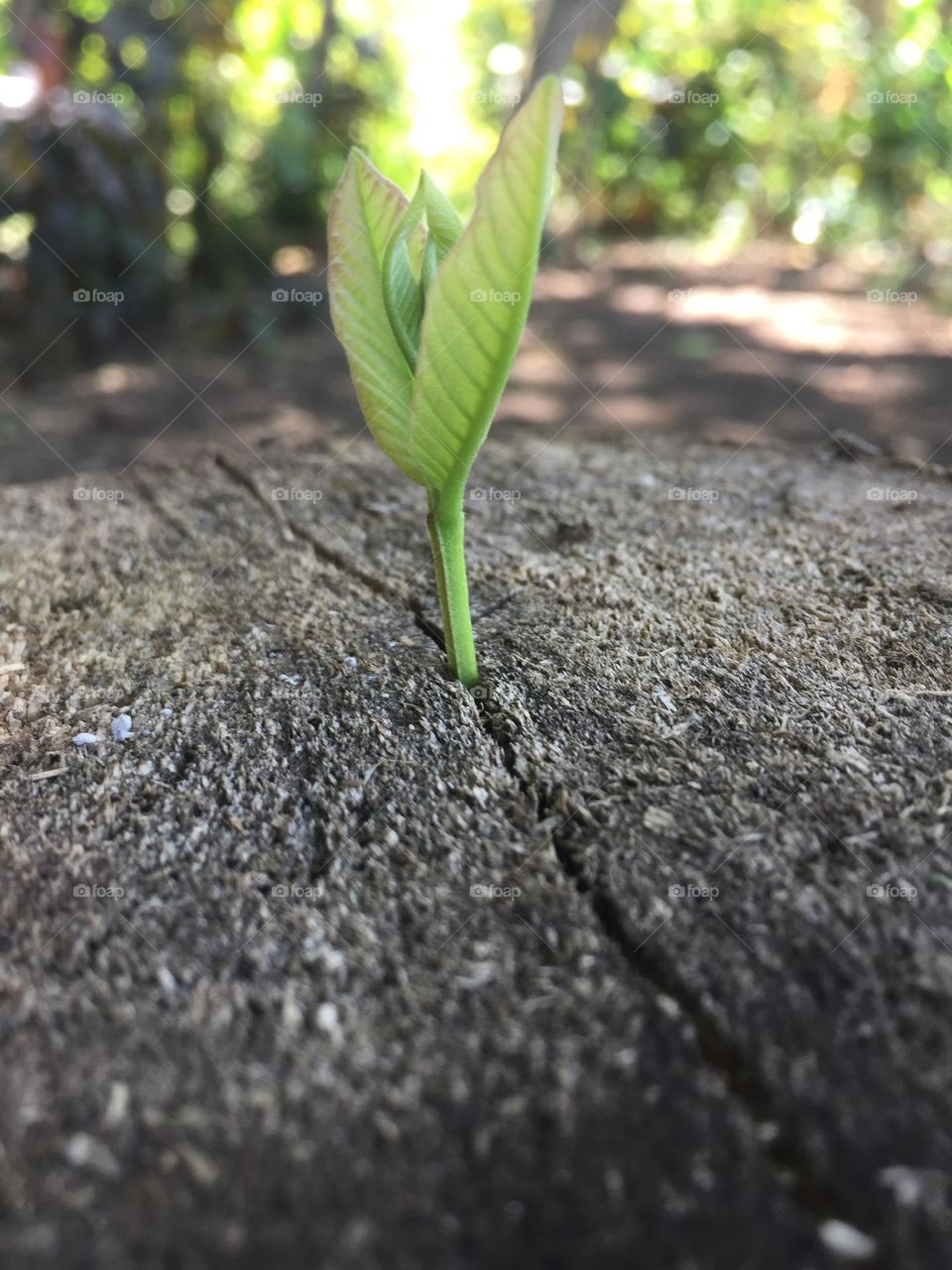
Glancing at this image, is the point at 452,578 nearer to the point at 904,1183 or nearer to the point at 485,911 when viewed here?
the point at 485,911

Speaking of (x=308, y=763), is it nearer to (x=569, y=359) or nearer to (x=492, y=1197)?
(x=492, y=1197)

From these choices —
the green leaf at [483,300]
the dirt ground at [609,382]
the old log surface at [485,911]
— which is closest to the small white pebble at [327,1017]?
the old log surface at [485,911]

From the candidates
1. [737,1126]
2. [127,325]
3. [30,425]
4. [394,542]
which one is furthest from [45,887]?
[127,325]

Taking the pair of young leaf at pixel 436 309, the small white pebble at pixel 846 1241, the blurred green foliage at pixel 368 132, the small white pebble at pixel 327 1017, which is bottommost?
the small white pebble at pixel 846 1241

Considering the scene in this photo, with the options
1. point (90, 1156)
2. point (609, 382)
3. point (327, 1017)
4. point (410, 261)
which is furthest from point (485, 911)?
point (609, 382)

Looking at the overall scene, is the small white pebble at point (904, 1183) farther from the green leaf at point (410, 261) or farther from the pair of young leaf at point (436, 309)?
the green leaf at point (410, 261)

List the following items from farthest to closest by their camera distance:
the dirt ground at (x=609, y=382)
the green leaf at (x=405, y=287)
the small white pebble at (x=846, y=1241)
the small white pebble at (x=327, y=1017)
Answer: the dirt ground at (x=609, y=382) < the green leaf at (x=405, y=287) < the small white pebble at (x=327, y=1017) < the small white pebble at (x=846, y=1241)

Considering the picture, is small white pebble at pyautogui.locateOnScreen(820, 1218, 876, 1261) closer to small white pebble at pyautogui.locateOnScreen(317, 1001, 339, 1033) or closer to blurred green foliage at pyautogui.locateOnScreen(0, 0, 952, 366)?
small white pebble at pyautogui.locateOnScreen(317, 1001, 339, 1033)

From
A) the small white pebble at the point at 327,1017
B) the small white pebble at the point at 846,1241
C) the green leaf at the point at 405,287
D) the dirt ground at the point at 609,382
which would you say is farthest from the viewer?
the dirt ground at the point at 609,382
